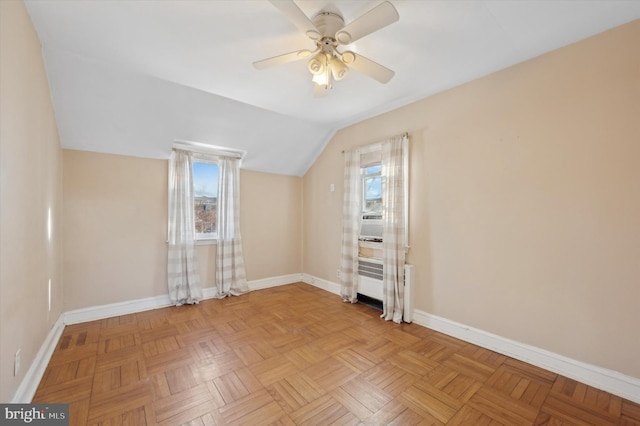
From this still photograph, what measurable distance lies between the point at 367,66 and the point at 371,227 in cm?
215

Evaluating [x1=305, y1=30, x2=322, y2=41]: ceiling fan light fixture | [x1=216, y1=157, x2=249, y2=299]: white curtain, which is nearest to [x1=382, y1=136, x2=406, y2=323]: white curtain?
[x1=305, y1=30, x2=322, y2=41]: ceiling fan light fixture

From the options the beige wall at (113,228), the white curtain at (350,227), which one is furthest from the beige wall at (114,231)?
the white curtain at (350,227)

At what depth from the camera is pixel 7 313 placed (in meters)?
1.38

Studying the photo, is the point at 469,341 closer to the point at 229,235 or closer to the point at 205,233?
the point at 229,235

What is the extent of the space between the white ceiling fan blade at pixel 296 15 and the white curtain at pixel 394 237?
1785mm

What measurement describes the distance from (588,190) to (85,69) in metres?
4.33

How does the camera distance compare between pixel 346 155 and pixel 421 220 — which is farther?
pixel 346 155

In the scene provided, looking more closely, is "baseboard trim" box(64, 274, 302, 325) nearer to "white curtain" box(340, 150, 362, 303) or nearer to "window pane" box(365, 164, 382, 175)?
"white curtain" box(340, 150, 362, 303)

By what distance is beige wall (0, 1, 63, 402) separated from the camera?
4.44ft

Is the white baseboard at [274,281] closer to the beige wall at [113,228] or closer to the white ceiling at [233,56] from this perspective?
the beige wall at [113,228]

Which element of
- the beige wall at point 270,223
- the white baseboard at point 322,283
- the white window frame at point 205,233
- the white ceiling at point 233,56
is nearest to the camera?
the white ceiling at point 233,56

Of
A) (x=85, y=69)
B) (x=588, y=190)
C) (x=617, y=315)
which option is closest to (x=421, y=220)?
(x=588, y=190)

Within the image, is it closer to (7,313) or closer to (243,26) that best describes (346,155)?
(243,26)

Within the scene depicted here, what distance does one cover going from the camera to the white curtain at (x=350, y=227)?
3.62 meters
